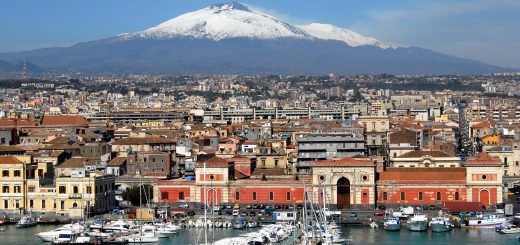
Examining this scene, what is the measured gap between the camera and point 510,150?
2424 inches

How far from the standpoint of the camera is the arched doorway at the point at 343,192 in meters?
50.9

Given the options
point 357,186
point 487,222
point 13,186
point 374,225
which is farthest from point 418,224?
point 13,186

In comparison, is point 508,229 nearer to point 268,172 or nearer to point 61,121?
point 268,172

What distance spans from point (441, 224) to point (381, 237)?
9.39 feet

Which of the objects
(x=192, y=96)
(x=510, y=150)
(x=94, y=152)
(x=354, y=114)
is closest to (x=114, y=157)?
(x=94, y=152)

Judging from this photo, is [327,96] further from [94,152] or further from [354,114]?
[94,152]

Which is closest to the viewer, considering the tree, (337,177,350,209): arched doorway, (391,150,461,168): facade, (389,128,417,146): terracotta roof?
(337,177,350,209): arched doorway

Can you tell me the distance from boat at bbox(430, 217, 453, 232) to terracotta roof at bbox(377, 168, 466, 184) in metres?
3.79

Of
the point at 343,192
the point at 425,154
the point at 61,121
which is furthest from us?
the point at 61,121

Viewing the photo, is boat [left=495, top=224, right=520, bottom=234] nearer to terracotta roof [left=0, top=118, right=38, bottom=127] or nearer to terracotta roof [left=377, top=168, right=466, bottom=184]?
terracotta roof [left=377, top=168, right=466, bottom=184]

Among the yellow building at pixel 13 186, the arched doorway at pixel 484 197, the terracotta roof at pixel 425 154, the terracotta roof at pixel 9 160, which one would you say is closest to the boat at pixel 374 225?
the arched doorway at pixel 484 197

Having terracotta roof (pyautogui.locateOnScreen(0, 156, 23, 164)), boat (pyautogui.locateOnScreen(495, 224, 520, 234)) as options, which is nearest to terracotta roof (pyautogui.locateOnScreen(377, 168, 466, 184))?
boat (pyautogui.locateOnScreen(495, 224, 520, 234))

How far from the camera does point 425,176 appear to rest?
5116cm

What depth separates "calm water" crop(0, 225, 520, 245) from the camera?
43500mm
